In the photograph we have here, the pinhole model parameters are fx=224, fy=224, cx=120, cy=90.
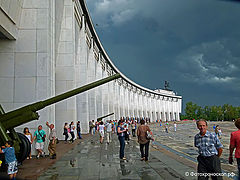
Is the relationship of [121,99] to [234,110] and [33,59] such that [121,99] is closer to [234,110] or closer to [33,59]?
[33,59]

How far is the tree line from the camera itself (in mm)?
131750

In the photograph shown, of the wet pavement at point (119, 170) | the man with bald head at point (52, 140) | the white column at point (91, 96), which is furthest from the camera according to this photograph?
the white column at point (91, 96)

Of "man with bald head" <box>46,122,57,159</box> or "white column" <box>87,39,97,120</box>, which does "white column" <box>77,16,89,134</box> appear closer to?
"white column" <box>87,39,97,120</box>

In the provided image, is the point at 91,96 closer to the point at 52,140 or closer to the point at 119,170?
the point at 52,140

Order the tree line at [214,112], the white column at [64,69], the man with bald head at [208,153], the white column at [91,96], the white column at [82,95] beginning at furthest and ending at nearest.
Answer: the tree line at [214,112] < the white column at [91,96] < the white column at [82,95] < the white column at [64,69] < the man with bald head at [208,153]

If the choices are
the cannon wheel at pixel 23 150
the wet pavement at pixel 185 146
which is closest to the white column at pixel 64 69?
the wet pavement at pixel 185 146

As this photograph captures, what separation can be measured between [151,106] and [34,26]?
90.2 m

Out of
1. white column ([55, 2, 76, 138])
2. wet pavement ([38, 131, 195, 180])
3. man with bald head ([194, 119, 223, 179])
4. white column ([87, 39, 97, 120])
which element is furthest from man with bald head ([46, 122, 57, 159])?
white column ([87, 39, 97, 120])

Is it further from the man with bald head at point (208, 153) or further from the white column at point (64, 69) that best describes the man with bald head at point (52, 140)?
the white column at point (64, 69)

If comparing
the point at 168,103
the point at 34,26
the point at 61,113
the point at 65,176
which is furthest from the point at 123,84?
the point at 65,176

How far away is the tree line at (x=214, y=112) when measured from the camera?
131750mm

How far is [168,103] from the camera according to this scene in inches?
4368

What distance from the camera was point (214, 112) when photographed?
136m

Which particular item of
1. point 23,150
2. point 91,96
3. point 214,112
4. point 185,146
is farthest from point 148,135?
point 214,112
